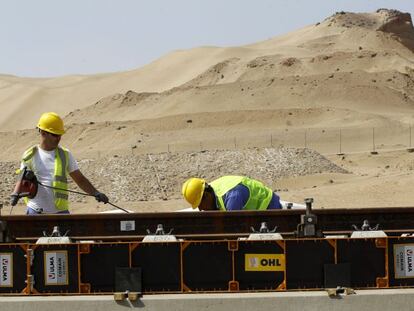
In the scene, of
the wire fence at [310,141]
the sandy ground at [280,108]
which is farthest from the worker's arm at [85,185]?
the wire fence at [310,141]

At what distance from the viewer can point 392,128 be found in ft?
152

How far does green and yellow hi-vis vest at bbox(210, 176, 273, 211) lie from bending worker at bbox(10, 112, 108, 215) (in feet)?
3.76

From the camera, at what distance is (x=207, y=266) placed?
611cm

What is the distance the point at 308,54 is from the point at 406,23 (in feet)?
49.4

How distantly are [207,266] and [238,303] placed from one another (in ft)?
1.27

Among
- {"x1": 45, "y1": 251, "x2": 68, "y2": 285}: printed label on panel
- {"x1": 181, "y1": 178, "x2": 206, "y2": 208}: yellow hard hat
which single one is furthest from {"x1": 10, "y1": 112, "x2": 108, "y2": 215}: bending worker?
{"x1": 45, "y1": 251, "x2": 68, "y2": 285}: printed label on panel

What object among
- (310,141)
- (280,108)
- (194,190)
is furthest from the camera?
(280,108)

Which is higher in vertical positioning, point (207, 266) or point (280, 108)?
point (280, 108)

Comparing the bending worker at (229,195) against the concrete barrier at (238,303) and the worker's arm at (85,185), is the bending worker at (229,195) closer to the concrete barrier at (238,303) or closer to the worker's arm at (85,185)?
the worker's arm at (85,185)

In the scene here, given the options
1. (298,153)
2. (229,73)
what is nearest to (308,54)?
(229,73)

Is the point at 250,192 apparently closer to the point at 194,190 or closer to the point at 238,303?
the point at 194,190

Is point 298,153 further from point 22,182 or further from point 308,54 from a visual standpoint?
point 308,54

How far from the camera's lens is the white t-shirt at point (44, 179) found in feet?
24.7

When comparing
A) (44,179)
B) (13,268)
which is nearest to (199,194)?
(44,179)
